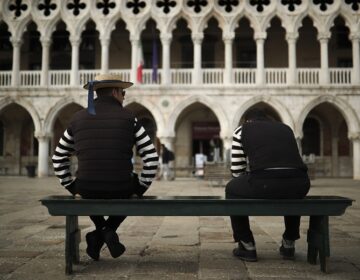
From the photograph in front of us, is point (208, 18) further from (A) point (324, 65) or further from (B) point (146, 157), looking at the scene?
(B) point (146, 157)

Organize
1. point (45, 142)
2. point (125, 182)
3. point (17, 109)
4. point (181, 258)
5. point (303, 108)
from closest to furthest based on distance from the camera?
point (125, 182) → point (181, 258) → point (303, 108) → point (45, 142) → point (17, 109)

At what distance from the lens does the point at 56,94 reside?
70.6ft

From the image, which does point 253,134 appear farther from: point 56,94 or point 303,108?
point 56,94

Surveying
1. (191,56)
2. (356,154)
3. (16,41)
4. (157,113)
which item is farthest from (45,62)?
(356,154)

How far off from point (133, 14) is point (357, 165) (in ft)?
43.3

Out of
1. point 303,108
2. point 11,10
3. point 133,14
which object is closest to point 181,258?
point 303,108

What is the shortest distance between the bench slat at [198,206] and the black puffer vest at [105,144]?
0.26m

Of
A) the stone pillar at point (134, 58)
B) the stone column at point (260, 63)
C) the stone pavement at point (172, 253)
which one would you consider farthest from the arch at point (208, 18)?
A: the stone pavement at point (172, 253)

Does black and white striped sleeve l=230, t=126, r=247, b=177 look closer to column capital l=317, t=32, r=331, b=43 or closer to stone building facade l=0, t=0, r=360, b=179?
stone building facade l=0, t=0, r=360, b=179

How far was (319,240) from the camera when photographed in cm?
376

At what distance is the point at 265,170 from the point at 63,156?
1.91 m

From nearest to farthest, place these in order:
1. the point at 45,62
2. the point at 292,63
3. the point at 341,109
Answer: the point at 341,109, the point at 292,63, the point at 45,62

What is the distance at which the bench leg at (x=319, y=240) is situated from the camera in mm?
3693

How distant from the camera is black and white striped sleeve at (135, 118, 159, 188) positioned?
392 centimetres
